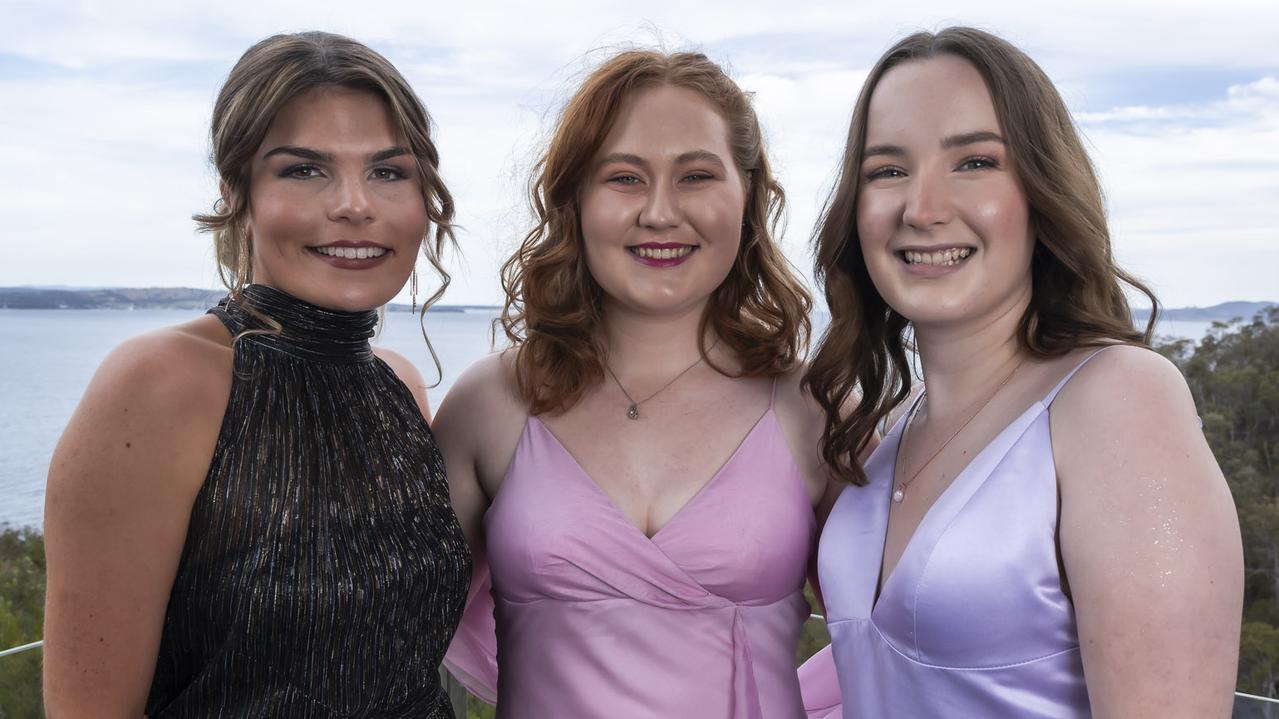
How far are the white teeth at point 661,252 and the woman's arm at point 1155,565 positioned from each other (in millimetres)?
955

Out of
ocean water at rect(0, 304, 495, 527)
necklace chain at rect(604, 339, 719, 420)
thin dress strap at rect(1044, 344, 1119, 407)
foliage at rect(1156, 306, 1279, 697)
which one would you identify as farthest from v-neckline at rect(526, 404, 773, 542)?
ocean water at rect(0, 304, 495, 527)

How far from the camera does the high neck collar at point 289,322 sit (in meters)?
2.03

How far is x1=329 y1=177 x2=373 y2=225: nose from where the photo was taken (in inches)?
77.7

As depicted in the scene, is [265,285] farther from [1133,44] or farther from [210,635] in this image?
[1133,44]

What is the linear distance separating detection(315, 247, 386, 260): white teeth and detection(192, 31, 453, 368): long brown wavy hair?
0.50ft

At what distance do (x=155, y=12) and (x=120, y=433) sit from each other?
31.8 meters

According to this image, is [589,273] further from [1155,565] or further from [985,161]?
[1155,565]

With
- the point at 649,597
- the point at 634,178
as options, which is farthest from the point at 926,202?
the point at 649,597

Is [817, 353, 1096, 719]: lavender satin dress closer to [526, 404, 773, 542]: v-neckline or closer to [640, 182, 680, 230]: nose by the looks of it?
[526, 404, 773, 542]: v-neckline

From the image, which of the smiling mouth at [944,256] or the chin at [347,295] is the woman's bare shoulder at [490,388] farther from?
the smiling mouth at [944,256]

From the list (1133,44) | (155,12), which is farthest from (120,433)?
(155,12)

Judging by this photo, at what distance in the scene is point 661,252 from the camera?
226cm

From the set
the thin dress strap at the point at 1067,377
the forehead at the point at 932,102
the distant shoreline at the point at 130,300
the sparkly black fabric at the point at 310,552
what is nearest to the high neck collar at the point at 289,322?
the sparkly black fabric at the point at 310,552

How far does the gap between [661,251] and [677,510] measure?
1.77 ft
